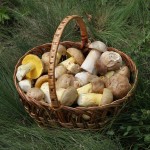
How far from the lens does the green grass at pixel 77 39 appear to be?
2.21 meters

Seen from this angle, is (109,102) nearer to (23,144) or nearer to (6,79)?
(23,144)

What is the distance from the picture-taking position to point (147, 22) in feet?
10.7

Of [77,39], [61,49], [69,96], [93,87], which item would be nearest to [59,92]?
[69,96]

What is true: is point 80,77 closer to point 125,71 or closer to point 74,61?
point 74,61

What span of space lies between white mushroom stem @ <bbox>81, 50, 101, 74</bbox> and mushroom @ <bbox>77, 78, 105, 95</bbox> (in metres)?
0.16

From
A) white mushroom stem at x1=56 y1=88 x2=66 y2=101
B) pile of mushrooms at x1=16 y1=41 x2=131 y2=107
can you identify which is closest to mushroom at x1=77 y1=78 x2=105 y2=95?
pile of mushrooms at x1=16 y1=41 x2=131 y2=107

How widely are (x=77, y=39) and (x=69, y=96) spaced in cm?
106

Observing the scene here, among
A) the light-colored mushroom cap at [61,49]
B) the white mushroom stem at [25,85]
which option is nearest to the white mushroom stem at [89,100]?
the white mushroom stem at [25,85]

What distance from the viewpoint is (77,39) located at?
10.3 ft

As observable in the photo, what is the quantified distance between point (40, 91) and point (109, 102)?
405 mm

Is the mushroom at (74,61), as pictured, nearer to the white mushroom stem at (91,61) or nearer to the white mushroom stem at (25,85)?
the white mushroom stem at (91,61)

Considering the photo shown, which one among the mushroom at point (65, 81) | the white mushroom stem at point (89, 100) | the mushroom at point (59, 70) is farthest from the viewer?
the mushroom at point (59, 70)

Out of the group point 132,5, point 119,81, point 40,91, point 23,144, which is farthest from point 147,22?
point 23,144

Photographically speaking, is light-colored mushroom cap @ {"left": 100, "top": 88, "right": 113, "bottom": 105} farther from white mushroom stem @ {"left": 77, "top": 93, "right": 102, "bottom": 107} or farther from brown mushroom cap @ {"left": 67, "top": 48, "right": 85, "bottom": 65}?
brown mushroom cap @ {"left": 67, "top": 48, "right": 85, "bottom": 65}
